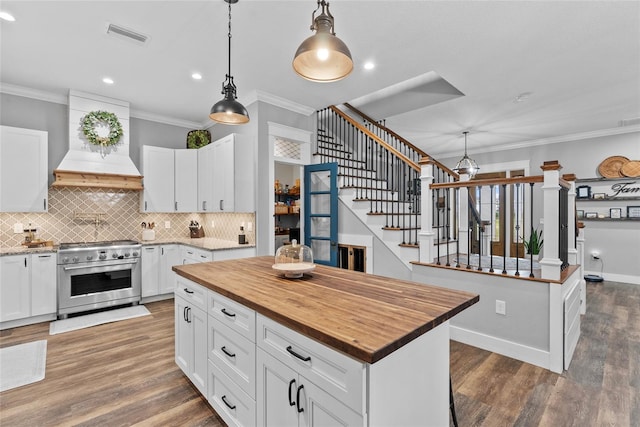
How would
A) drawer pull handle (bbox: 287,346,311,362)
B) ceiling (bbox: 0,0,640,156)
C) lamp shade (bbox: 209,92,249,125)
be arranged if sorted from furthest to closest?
ceiling (bbox: 0,0,640,156) < lamp shade (bbox: 209,92,249,125) < drawer pull handle (bbox: 287,346,311,362)

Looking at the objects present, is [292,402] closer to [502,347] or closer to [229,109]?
[229,109]

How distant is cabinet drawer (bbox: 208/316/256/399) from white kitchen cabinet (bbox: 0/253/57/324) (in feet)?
10.3

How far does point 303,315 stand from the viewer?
50.7 inches

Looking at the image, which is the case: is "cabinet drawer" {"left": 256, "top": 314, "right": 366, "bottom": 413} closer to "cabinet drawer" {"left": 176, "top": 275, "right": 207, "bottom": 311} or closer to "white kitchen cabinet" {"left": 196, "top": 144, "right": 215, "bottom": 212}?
"cabinet drawer" {"left": 176, "top": 275, "right": 207, "bottom": 311}

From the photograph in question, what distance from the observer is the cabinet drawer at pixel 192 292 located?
205cm

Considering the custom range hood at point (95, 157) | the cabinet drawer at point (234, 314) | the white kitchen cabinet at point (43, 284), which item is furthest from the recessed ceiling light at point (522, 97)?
the white kitchen cabinet at point (43, 284)

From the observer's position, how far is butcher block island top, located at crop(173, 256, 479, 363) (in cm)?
109

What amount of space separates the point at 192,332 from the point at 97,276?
269 centimetres

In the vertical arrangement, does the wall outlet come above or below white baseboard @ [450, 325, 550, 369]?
above

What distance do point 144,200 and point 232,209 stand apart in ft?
5.10

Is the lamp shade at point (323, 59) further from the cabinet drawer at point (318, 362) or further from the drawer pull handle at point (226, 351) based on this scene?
the drawer pull handle at point (226, 351)

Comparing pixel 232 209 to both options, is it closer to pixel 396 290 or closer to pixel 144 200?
pixel 144 200

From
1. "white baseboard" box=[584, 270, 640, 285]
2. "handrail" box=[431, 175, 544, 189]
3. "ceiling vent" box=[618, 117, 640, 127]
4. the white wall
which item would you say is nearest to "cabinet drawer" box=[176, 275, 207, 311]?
"handrail" box=[431, 175, 544, 189]

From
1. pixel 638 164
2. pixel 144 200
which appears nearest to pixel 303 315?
pixel 144 200
